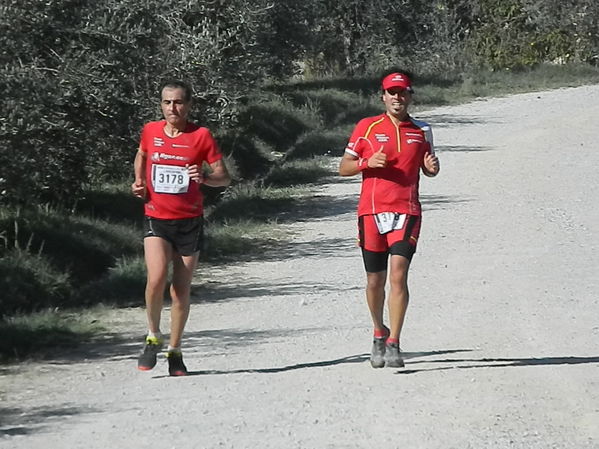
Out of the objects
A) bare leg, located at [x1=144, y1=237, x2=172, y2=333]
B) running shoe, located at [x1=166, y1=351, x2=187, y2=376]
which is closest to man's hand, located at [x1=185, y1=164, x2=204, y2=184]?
bare leg, located at [x1=144, y1=237, x2=172, y2=333]

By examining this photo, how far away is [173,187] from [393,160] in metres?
1.41

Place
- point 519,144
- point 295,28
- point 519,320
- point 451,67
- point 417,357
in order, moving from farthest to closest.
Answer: point 451,67
point 295,28
point 519,144
point 519,320
point 417,357

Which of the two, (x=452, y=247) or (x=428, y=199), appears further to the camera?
(x=428, y=199)

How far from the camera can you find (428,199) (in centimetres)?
1800

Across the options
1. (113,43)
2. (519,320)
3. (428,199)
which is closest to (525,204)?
(428,199)

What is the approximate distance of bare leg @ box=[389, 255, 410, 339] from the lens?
8359 millimetres

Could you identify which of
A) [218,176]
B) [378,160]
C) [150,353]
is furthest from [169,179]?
[378,160]

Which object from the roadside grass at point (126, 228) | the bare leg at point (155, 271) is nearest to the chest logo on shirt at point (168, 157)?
the bare leg at point (155, 271)

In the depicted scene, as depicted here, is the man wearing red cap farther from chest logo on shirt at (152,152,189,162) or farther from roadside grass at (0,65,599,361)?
roadside grass at (0,65,599,361)

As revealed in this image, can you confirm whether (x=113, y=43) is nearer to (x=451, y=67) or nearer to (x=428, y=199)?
(x=428, y=199)

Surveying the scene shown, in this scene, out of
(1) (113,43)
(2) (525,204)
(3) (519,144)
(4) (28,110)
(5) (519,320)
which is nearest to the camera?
(5) (519,320)

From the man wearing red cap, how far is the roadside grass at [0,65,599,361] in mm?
2585

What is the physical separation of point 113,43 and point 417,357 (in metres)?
6.42

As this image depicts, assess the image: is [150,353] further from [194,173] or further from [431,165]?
[431,165]
